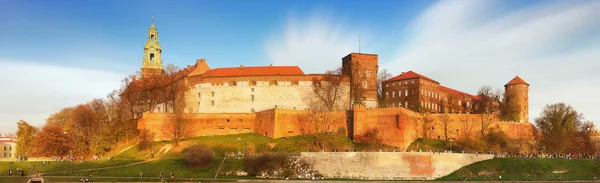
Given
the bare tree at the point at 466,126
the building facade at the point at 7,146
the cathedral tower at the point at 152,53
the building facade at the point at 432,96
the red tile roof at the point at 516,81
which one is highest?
the cathedral tower at the point at 152,53

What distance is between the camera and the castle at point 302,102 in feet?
199

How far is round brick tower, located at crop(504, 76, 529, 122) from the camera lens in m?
80.1

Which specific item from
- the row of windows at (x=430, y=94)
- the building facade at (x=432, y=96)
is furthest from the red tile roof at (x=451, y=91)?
the row of windows at (x=430, y=94)

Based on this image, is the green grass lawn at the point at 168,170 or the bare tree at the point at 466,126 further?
the bare tree at the point at 466,126

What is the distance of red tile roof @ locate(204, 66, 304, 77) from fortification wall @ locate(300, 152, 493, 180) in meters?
24.8

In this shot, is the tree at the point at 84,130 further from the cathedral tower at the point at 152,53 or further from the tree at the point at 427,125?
the tree at the point at 427,125

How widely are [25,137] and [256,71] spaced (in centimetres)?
3048

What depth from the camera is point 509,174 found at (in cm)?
5012

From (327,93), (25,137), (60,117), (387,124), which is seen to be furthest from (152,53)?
(387,124)

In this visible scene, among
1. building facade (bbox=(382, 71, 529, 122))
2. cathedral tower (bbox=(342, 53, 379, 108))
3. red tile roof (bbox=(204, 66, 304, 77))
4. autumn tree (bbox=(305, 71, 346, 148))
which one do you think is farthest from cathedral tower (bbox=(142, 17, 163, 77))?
building facade (bbox=(382, 71, 529, 122))

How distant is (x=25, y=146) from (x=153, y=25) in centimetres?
3091

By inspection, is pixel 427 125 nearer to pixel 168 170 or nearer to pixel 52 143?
pixel 168 170

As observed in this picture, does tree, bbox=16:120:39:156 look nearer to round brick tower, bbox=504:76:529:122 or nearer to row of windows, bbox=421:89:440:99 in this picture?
row of windows, bbox=421:89:440:99

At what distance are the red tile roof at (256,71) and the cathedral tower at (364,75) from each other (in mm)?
7399
